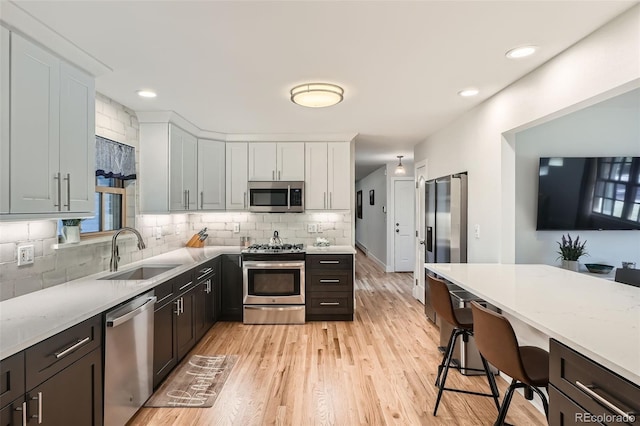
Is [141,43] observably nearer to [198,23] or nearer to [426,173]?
[198,23]

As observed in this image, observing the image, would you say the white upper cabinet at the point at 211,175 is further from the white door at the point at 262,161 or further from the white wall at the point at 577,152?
the white wall at the point at 577,152

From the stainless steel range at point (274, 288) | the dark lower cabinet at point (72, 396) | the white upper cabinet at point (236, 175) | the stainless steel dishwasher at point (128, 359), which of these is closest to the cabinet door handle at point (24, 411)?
the dark lower cabinet at point (72, 396)

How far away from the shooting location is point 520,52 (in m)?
2.10

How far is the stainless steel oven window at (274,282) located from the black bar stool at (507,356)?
8.43 ft

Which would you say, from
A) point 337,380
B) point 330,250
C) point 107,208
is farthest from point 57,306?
point 330,250

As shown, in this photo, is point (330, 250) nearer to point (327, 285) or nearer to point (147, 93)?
point (327, 285)

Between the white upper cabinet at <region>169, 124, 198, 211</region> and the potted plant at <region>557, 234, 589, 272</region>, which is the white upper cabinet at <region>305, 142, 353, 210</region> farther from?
the potted plant at <region>557, 234, 589, 272</region>

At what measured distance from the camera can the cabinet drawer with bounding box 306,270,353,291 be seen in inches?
160

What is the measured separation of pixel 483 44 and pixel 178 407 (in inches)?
125

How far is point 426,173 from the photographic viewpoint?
4797 millimetres

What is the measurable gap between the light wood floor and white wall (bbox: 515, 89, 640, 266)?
4.68ft

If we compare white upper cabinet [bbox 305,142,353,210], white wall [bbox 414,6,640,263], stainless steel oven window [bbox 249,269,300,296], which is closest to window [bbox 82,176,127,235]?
stainless steel oven window [bbox 249,269,300,296]

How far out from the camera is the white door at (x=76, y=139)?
6.49ft

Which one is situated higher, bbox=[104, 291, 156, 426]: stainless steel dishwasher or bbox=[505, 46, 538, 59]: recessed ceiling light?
bbox=[505, 46, 538, 59]: recessed ceiling light
